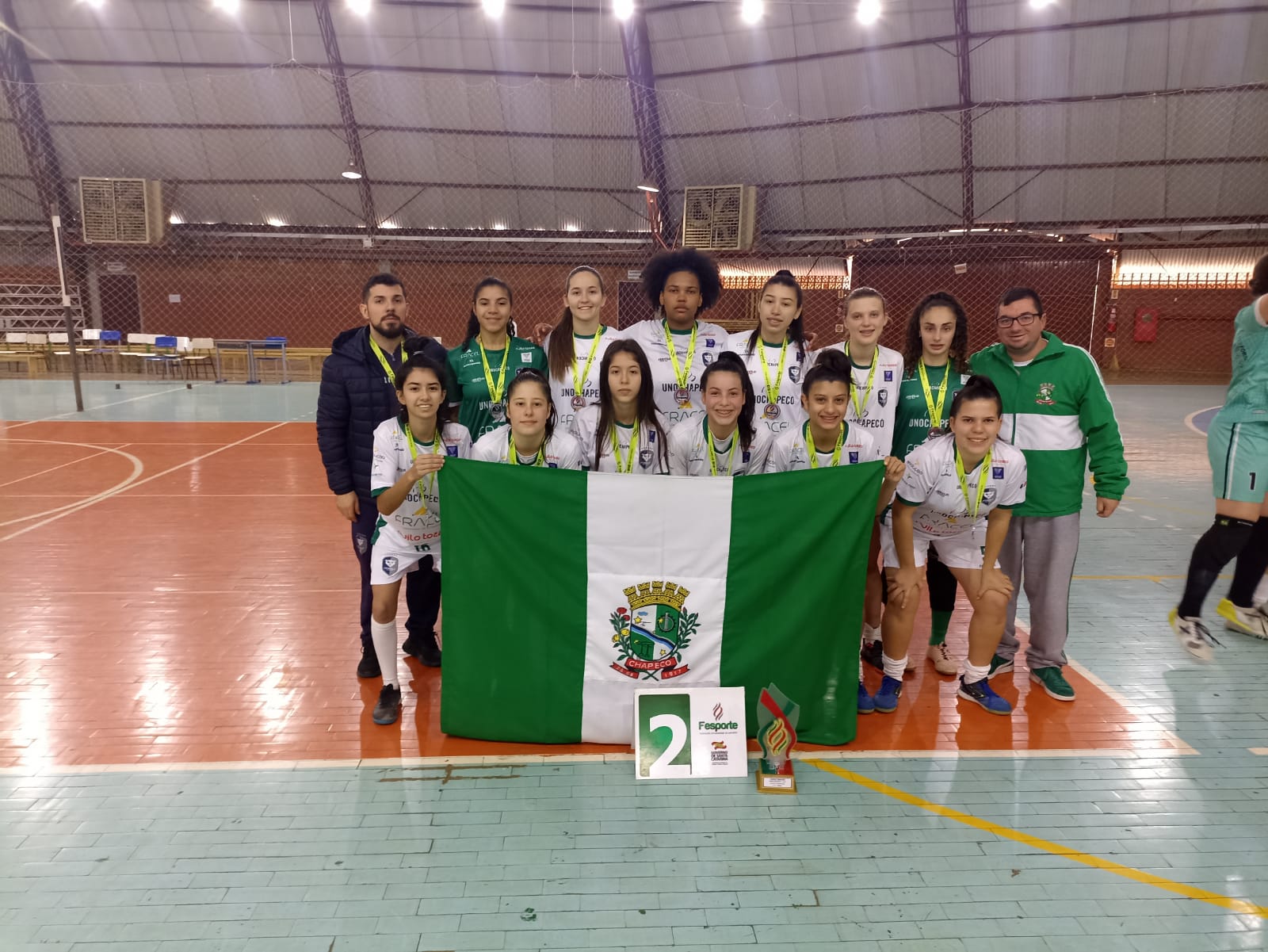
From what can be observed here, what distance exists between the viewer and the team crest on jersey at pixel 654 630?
3.03 m

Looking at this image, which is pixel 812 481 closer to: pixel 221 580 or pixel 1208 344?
pixel 221 580

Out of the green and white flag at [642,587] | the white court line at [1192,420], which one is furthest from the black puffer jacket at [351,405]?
the white court line at [1192,420]

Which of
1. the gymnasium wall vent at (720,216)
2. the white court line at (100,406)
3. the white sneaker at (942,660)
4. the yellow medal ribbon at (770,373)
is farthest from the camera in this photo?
the gymnasium wall vent at (720,216)

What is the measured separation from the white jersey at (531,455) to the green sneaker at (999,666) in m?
2.33

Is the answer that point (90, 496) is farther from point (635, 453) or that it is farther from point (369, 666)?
point (635, 453)

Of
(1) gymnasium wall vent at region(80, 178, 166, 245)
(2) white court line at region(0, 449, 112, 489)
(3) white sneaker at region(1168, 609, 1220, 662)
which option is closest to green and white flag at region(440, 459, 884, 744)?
(3) white sneaker at region(1168, 609, 1220, 662)

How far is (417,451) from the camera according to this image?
10.5ft

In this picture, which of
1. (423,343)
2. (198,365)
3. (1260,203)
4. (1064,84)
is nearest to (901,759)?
(423,343)

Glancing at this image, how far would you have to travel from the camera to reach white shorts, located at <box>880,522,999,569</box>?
11.4 feet

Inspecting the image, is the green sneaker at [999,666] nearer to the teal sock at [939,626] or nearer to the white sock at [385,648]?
the teal sock at [939,626]

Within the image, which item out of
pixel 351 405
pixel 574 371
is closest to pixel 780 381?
pixel 574 371

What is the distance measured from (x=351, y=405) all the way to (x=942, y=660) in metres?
3.20

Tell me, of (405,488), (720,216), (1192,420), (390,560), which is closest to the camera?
(405,488)

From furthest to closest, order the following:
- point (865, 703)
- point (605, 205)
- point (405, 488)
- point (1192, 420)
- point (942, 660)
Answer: point (605, 205), point (1192, 420), point (942, 660), point (865, 703), point (405, 488)
